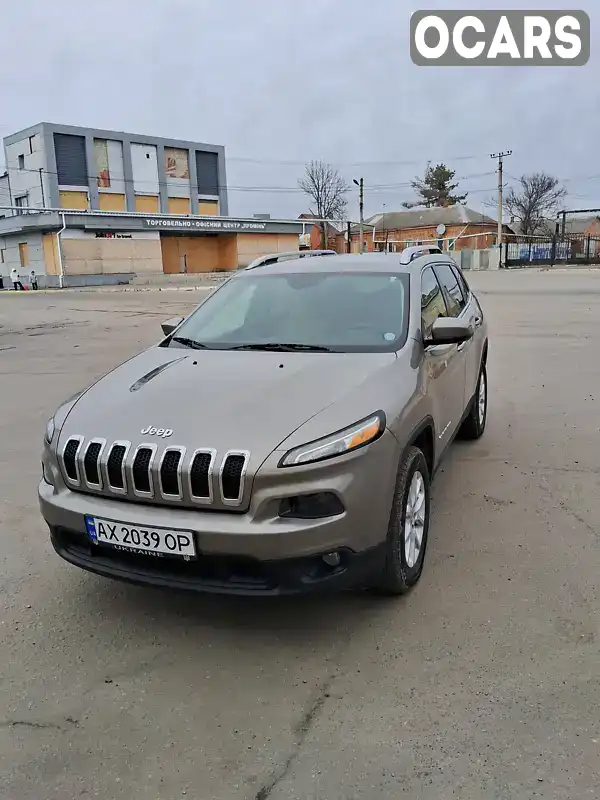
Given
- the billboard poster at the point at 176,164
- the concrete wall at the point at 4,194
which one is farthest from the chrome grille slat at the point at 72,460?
the concrete wall at the point at 4,194

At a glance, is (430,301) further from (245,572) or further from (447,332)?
(245,572)

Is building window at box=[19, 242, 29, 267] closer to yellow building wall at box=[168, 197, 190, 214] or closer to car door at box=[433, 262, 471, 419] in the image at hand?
yellow building wall at box=[168, 197, 190, 214]

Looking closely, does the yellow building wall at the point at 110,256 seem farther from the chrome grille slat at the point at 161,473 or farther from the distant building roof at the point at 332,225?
the chrome grille slat at the point at 161,473

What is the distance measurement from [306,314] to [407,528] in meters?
1.56

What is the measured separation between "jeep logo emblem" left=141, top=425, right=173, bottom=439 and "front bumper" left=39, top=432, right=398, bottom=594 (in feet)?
0.98

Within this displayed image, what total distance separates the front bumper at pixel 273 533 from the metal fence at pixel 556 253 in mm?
55059

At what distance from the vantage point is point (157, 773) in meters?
2.25

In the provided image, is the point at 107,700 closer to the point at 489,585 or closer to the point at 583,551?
the point at 489,585

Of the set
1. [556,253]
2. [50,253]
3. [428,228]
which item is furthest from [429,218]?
[50,253]

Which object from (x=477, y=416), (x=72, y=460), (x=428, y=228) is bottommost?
(x=477, y=416)

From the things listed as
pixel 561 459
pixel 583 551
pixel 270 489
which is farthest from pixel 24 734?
pixel 561 459

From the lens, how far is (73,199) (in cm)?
5741

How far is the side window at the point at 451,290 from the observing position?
4.92 m

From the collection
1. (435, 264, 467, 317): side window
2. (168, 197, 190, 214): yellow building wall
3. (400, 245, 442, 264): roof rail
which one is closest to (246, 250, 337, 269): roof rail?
(400, 245, 442, 264): roof rail
